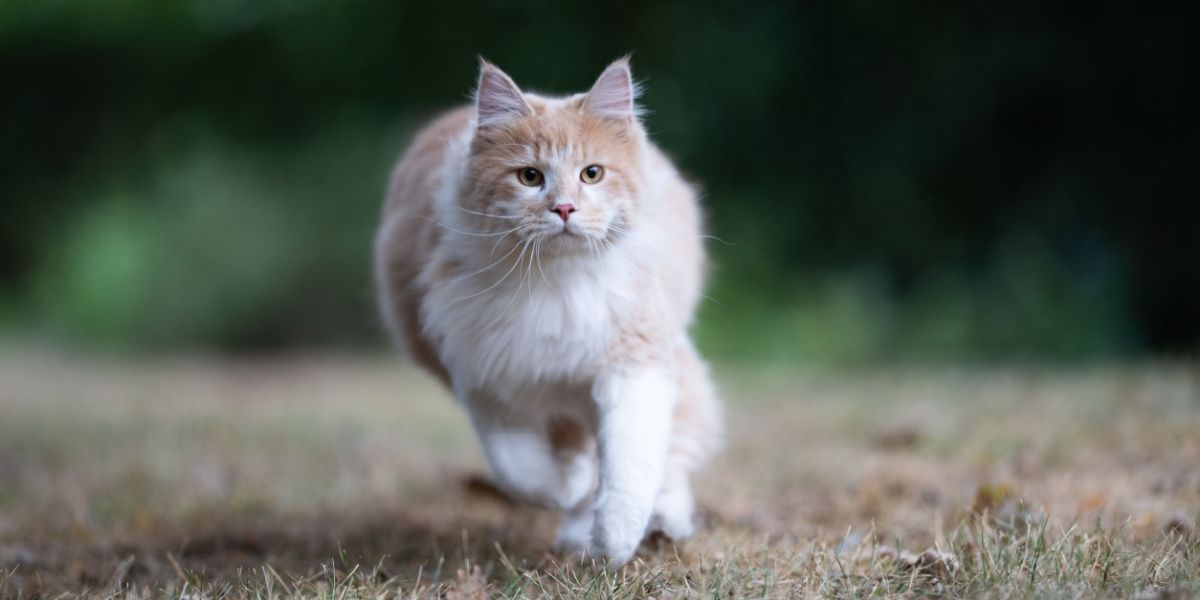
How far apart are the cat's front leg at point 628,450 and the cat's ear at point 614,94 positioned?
68 cm

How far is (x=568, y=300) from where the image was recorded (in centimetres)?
280

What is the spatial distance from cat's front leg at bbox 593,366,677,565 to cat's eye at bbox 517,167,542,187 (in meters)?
0.52

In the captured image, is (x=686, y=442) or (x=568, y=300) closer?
(x=568, y=300)

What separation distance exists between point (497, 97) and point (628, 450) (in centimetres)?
96

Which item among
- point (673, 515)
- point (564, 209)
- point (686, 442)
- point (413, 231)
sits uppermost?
point (564, 209)

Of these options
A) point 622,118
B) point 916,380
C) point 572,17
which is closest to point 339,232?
point 572,17

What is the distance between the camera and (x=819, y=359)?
8430mm

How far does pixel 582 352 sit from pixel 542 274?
0.73ft

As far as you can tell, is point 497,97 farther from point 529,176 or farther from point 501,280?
point 501,280

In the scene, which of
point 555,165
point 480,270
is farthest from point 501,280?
point 555,165

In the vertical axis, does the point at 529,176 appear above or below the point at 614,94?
below

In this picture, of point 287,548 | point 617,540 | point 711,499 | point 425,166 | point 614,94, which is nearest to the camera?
point 617,540

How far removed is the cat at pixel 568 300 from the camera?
2732 millimetres

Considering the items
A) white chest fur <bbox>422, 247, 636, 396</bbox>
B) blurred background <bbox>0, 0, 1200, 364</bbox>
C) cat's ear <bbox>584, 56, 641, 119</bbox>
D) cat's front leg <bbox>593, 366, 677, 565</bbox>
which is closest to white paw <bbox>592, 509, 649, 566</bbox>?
cat's front leg <bbox>593, 366, 677, 565</bbox>
